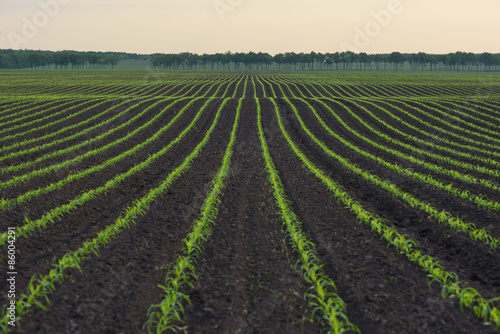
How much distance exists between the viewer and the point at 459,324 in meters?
5.46

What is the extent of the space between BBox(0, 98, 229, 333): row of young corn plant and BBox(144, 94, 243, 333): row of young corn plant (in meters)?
1.70

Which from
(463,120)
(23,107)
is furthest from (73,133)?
(463,120)

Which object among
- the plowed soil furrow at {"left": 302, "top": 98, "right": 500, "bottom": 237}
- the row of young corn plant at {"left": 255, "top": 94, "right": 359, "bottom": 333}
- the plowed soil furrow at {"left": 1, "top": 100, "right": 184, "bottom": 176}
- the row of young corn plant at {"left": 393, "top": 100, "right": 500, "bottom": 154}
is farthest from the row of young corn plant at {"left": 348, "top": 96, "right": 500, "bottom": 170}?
the plowed soil furrow at {"left": 1, "top": 100, "right": 184, "bottom": 176}

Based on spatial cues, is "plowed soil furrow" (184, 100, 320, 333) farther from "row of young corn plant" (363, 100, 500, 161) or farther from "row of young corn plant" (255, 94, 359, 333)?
"row of young corn plant" (363, 100, 500, 161)

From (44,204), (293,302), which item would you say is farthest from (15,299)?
(44,204)

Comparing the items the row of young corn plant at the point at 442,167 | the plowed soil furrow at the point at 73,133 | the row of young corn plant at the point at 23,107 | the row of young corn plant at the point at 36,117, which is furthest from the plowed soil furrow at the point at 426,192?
the row of young corn plant at the point at 23,107

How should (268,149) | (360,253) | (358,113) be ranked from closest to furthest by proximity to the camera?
(360,253), (268,149), (358,113)

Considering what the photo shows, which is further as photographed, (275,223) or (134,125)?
(134,125)

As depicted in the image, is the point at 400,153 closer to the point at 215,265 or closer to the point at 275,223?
the point at 275,223

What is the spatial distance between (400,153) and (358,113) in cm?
1298

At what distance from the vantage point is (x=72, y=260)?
6.94 metres

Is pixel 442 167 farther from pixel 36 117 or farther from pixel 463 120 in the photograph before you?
pixel 36 117

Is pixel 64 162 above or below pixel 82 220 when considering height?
above

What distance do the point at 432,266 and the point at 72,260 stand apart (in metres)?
6.96
